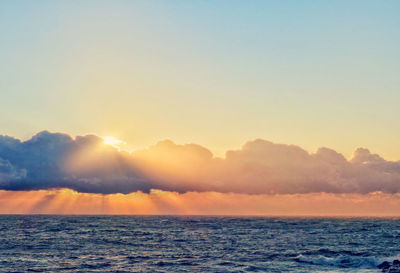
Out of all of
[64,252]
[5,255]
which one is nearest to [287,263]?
[64,252]

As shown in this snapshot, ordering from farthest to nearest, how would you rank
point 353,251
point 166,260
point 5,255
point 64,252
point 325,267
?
1. point 353,251
2. point 64,252
3. point 5,255
4. point 166,260
5. point 325,267

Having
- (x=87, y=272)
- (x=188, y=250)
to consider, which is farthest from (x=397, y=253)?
(x=87, y=272)

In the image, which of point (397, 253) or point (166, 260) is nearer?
point (166, 260)

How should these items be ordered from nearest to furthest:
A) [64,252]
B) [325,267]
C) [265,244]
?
[325,267] → [64,252] → [265,244]

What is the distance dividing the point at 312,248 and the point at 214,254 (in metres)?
21.4

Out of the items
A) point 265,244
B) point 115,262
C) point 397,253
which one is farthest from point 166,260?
point 397,253

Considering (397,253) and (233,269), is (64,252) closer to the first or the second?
(233,269)

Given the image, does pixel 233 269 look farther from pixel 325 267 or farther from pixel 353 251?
pixel 353 251

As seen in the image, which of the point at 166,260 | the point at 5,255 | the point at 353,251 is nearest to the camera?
the point at 166,260

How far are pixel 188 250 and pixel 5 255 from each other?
28846 mm

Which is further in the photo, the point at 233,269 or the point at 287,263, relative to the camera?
the point at 287,263

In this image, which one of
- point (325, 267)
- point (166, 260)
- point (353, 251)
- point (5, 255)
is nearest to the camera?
point (325, 267)

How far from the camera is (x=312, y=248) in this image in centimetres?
7369

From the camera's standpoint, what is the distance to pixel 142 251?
222 ft
